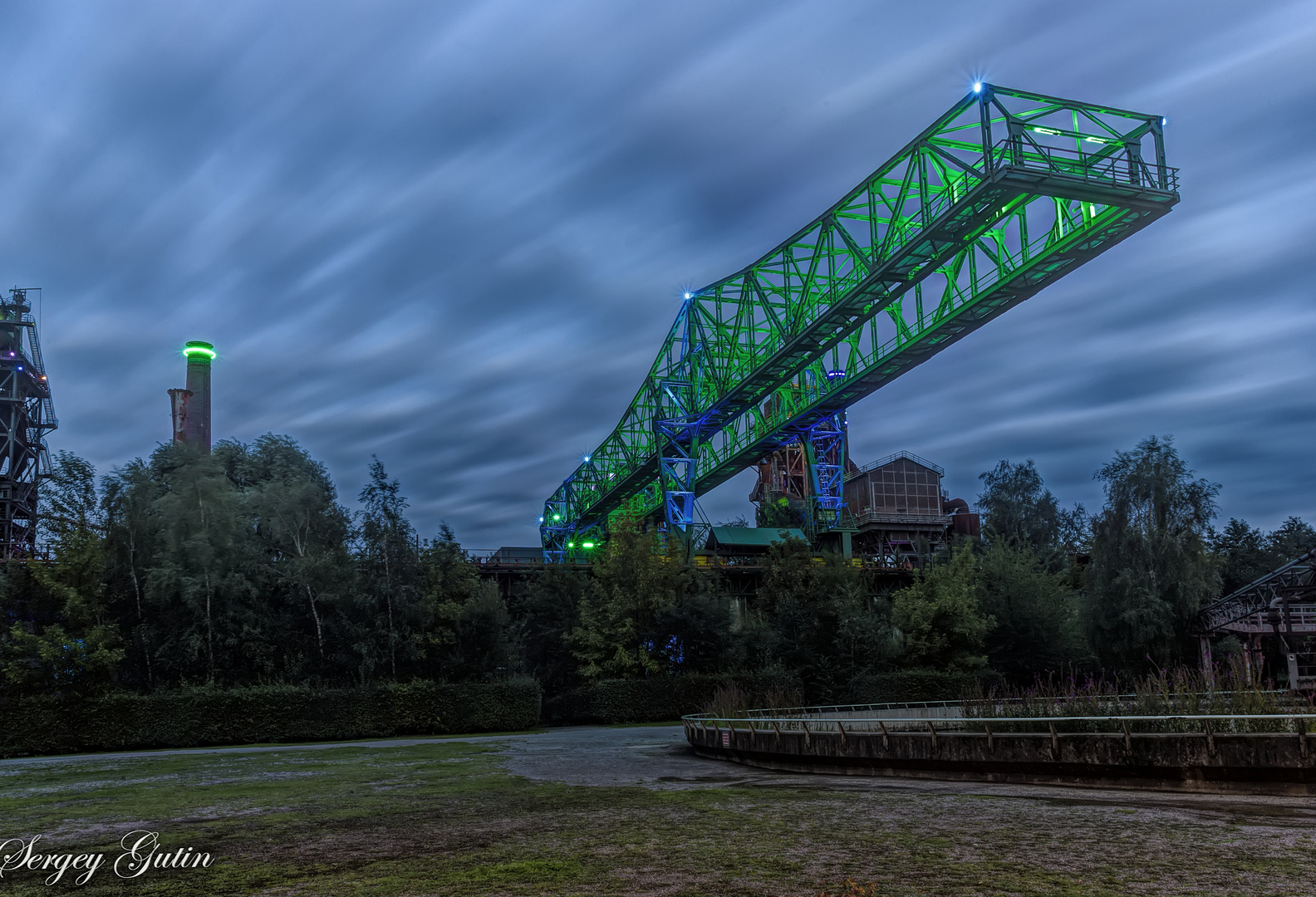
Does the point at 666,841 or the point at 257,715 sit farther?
the point at 257,715

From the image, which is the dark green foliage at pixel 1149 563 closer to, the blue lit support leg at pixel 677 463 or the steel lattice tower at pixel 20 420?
the blue lit support leg at pixel 677 463

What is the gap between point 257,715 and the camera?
38.5m

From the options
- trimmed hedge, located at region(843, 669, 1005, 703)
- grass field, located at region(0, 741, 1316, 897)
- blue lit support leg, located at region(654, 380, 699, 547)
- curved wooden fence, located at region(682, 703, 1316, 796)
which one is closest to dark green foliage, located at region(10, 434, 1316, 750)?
trimmed hedge, located at region(843, 669, 1005, 703)

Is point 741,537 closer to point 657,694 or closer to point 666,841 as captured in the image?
point 657,694

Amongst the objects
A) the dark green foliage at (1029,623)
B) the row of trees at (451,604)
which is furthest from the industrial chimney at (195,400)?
the dark green foliage at (1029,623)

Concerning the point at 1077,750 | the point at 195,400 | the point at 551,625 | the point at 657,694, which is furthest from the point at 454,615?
the point at 195,400

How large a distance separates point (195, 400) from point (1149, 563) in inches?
2587

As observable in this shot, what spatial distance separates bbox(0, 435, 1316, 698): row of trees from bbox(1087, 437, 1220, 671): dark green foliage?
9 cm

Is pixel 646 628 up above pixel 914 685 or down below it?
above

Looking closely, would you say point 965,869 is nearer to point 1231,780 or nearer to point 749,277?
point 1231,780

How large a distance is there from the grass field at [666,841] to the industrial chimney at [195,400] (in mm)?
57800

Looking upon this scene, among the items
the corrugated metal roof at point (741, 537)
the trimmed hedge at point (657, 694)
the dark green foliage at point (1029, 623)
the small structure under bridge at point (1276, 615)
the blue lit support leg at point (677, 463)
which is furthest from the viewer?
the corrugated metal roof at point (741, 537)

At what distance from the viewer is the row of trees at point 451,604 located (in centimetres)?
4088

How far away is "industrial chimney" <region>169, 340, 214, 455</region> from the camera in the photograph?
→ 7131 centimetres
